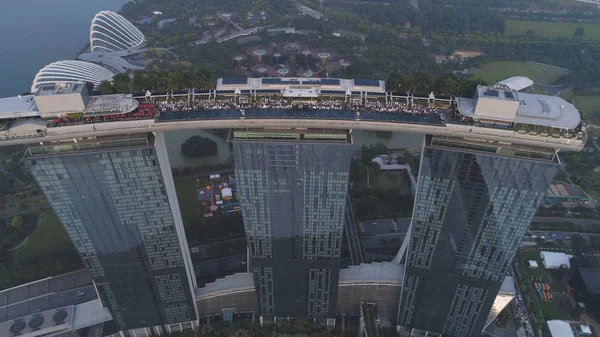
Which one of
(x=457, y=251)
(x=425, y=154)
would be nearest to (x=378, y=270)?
(x=457, y=251)

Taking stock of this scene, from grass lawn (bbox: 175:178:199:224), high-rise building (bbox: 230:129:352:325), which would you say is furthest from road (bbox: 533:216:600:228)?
grass lawn (bbox: 175:178:199:224)

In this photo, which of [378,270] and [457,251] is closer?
[457,251]

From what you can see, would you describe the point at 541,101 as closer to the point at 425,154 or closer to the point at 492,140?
the point at 492,140

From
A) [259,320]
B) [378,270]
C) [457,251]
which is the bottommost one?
[259,320]

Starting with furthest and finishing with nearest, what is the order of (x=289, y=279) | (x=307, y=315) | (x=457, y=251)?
(x=307, y=315) < (x=289, y=279) < (x=457, y=251)

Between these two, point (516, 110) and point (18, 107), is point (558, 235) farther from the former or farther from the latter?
point (18, 107)

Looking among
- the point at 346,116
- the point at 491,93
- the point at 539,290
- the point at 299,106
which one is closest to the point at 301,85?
the point at 299,106

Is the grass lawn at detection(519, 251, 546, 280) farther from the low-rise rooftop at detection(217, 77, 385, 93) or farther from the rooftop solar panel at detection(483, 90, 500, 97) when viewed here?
the low-rise rooftop at detection(217, 77, 385, 93)

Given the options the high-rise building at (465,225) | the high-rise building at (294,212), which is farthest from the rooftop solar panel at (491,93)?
the high-rise building at (294,212)
